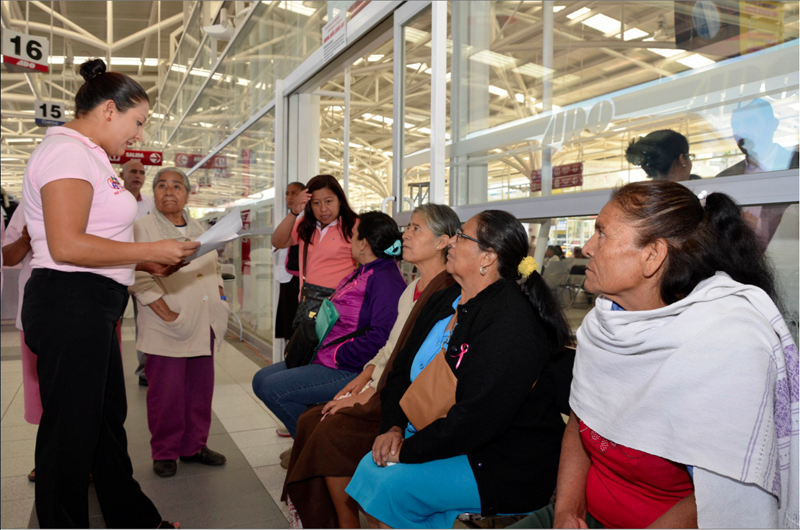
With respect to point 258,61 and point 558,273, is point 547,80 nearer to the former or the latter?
point 558,273

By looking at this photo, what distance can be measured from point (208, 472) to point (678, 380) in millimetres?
2607

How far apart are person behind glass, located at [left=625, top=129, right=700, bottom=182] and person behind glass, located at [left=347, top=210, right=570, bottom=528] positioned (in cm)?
51

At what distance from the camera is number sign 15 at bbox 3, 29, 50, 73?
520cm

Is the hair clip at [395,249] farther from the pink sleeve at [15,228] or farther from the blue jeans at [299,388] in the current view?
the pink sleeve at [15,228]

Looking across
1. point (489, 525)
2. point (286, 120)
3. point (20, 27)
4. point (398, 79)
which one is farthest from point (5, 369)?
point (20, 27)

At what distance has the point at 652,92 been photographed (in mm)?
1910

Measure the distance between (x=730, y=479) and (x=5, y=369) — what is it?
6173 millimetres

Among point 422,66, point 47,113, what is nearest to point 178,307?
point 422,66

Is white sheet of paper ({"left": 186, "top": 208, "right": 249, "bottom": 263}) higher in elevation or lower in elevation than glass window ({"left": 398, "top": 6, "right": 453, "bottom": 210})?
lower

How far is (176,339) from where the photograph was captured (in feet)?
10.3

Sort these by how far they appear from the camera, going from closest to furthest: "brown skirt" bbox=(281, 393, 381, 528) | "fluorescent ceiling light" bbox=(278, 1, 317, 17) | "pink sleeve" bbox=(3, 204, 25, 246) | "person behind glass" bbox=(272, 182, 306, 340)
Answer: "brown skirt" bbox=(281, 393, 381, 528) < "pink sleeve" bbox=(3, 204, 25, 246) < "person behind glass" bbox=(272, 182, 306, 340) < "fluorescent ceiling light" bbox=(278, 1, 317, 17)

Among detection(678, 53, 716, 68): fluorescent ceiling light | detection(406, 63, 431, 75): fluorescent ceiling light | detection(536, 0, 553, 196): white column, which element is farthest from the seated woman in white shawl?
detection(406, 63, 431, 75): fluorescent ceiling light

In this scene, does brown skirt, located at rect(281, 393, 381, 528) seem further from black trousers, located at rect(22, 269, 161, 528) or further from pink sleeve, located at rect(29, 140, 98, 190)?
pink sleeve, located at rect(29, 140, 98, 190)

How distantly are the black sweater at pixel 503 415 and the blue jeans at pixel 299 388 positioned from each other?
1032 millimetres
